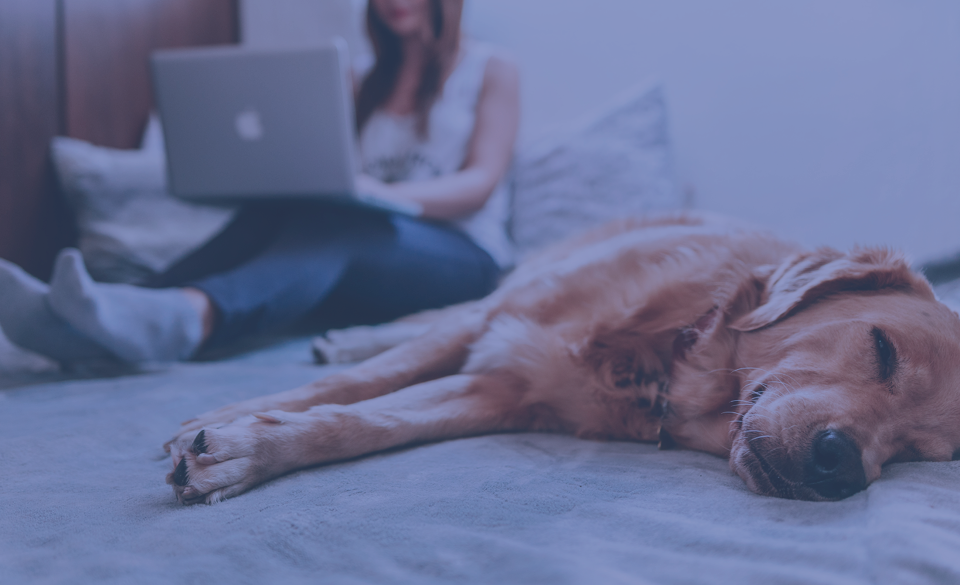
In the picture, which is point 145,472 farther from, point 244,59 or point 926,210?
point 926,210

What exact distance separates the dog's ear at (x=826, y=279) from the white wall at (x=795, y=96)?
1.41 m

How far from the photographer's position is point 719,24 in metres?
2.90

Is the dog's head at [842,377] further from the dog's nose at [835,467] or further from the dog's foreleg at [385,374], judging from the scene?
the dog's foreleg at [385,374]

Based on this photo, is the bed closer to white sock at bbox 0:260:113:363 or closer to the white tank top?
white sock at bbox 0:260:113:363

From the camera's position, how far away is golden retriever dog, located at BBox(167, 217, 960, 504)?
3.05 ft

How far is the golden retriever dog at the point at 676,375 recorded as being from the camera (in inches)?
36.6

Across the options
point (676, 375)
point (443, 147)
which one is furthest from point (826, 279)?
point (443, 147)

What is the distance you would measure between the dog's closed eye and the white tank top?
5.45 ft

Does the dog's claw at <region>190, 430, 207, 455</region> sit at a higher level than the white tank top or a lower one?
lower

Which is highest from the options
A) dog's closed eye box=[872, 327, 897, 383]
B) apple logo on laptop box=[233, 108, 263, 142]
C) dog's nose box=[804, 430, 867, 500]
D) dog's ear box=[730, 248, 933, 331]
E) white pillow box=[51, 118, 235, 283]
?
apple logo on laptop box=[233, 108, 263, 142]

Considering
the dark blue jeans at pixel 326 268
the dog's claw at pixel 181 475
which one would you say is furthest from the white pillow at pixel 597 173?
the dog's claw at pixel 181 475

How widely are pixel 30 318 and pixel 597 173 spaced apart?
2.11 metres

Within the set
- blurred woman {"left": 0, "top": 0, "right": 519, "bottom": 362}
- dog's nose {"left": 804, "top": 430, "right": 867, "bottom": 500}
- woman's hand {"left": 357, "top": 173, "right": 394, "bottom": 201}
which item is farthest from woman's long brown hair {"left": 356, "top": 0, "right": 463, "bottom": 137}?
dog's nose {"left": 804, "top": 430, "right": 867, "bottom": 500}

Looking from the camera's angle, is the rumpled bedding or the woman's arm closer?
the rumpled bedding
